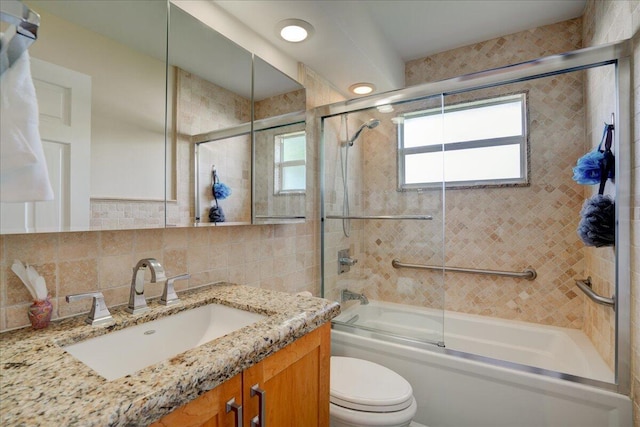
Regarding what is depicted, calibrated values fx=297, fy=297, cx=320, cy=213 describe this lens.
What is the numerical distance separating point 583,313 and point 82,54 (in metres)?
3.06

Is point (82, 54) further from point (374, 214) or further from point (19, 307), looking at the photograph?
point (374, 214)

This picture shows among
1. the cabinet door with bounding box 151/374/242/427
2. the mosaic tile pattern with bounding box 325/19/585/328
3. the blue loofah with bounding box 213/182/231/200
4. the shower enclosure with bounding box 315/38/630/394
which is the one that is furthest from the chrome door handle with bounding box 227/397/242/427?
the mosaic tile pattern with bounding box 325/19/585/328

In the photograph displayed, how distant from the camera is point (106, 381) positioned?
605 mm

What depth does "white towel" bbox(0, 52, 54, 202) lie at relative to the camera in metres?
0.64

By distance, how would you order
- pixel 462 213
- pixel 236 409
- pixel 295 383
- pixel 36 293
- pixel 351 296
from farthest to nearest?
pixel 462 213 → pixel 351 296 → pixel 295 383 → pixel 36 293 → pixel 236 409

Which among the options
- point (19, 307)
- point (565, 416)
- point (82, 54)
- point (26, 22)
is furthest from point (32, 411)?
point (565, 416)

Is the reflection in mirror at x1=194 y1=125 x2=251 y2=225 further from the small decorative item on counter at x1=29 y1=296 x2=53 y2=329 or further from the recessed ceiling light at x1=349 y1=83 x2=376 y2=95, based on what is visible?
the recessed ceiling light at x1=349 y1=83 x2=376 y2=95

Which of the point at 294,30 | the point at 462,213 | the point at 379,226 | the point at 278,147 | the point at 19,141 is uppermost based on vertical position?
the point at 294,30

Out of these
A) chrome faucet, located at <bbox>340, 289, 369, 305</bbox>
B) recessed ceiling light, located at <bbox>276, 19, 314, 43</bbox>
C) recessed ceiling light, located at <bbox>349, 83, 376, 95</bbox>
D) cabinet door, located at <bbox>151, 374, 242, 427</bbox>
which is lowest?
chrome faucet, located at <bbox>340, 289, 369, 305</bbox>

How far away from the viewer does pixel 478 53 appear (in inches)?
96.1

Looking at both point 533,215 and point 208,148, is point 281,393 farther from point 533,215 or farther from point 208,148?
point 533,215

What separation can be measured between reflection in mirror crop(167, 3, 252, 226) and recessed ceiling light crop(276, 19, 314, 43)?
242 mm

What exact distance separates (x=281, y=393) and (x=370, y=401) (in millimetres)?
611

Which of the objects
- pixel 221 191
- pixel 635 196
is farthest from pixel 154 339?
pixel 635 196
